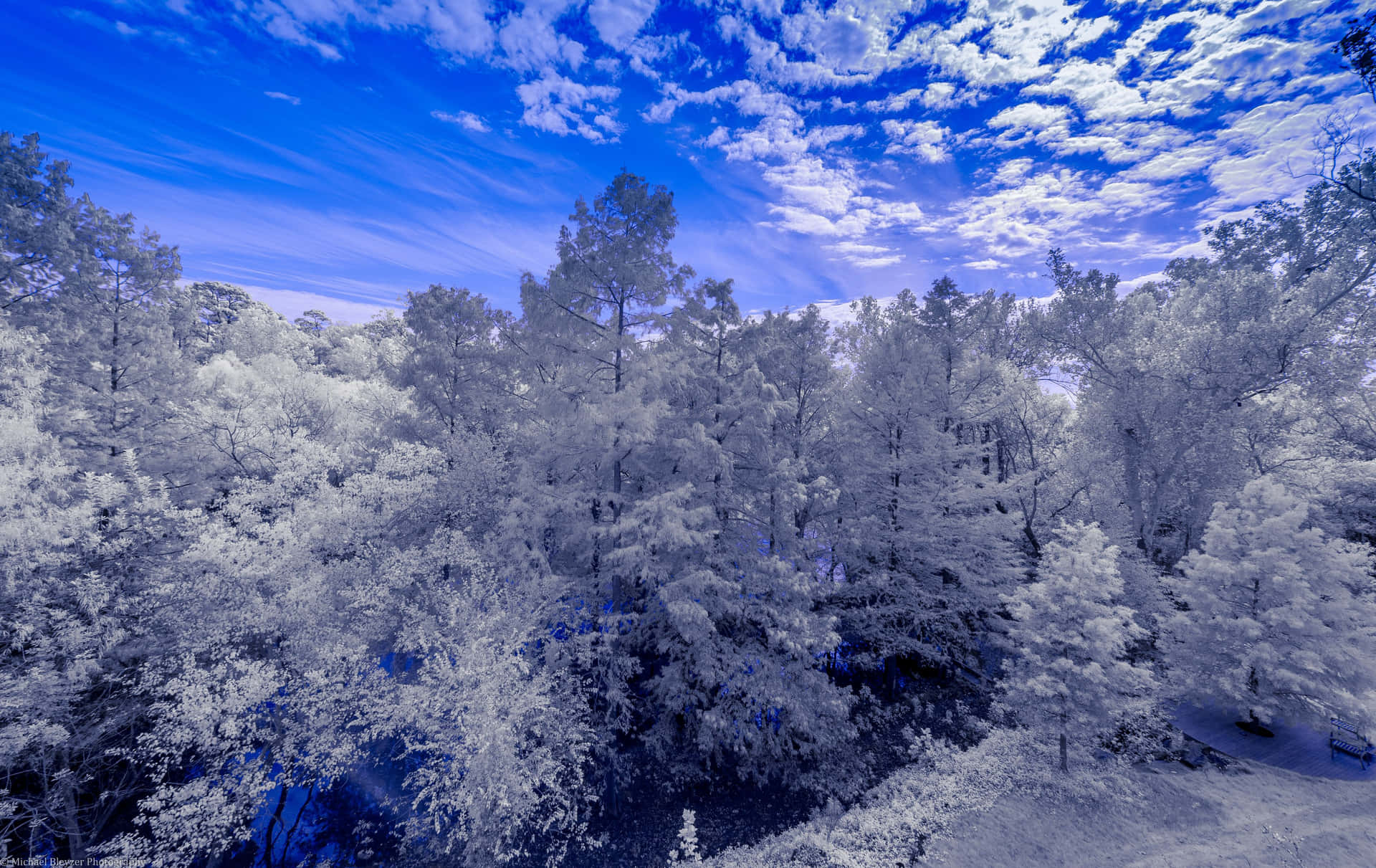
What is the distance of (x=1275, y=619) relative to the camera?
13.1m

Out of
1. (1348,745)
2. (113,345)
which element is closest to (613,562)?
(113,345)

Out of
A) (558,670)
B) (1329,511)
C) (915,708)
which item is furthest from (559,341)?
(1329,511)

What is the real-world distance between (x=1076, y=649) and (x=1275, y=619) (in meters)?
5.47

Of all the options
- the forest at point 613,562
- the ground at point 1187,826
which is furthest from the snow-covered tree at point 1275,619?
the ground at point 1187,826

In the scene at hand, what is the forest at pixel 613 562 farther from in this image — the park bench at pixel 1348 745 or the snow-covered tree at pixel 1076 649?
the park bench at pixel 1348 745

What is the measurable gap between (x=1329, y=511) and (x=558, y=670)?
29.6 meters

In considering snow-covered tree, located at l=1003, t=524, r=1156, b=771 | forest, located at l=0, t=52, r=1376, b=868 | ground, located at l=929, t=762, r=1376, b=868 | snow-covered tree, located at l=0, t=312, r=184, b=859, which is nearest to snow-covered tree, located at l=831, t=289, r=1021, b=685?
forest, located at l=0, t=52, r=1376, b=868

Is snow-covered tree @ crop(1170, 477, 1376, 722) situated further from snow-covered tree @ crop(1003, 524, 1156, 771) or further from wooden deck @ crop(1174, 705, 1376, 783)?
snow-covered tree @ crop(1003, 524, 1156, 771)

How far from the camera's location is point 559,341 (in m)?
14.4

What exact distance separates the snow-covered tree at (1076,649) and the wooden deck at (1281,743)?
4.06 meters

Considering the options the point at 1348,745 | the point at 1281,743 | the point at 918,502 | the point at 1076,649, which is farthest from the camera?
the point at 918,502

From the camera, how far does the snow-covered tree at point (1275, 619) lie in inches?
498

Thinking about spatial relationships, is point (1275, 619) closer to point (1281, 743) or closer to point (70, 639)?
point (1281, 743)

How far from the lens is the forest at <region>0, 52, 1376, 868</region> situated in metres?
10.9
